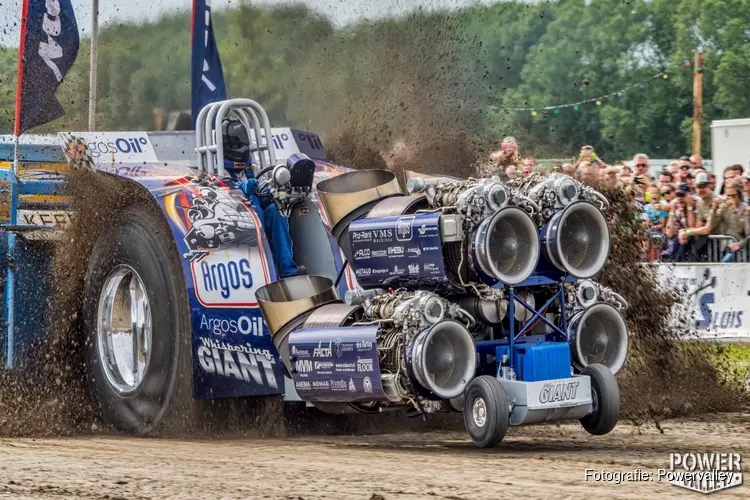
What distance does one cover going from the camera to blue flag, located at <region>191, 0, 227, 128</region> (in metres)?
12.6

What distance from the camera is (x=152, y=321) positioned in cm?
741

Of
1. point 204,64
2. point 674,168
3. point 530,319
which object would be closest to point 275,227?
point 530,319

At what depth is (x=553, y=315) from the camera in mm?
6957

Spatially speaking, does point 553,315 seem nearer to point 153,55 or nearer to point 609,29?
point 153,55

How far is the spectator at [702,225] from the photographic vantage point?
12.5m

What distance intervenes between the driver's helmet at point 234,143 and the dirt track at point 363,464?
193cm

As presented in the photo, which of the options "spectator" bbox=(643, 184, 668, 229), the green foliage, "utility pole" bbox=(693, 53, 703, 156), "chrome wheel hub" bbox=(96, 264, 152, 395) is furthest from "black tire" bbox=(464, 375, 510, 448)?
"utility pole" bbox=(693, 53, 703, 156)

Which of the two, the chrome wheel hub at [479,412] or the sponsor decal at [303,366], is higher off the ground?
the sponsor decal at [303,366]

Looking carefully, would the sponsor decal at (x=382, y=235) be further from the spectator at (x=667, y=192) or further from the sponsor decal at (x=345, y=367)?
the spectator at (x=667, y=192)

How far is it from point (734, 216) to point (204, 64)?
538 centimetres

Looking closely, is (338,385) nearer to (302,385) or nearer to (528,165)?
(302,385)

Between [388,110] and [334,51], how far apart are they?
2.97 metres

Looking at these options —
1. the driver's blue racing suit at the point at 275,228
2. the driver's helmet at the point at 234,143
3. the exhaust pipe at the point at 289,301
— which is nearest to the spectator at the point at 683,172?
the driver's helmet at the point at 234,143

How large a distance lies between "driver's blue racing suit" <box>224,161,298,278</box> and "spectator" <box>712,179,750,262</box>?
20.4 ft
